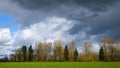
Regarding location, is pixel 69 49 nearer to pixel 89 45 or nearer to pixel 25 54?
pixel 89 45

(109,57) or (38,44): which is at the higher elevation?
(38,44)

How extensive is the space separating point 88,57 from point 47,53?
16774 millimetres

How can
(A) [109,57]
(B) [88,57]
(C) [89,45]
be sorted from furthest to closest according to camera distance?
1. (C) [89,45]
2. (B) [88,57]
3. (A) [109,57]

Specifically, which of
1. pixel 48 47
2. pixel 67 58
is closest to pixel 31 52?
pixel 48 47

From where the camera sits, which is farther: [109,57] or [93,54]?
[93,54]

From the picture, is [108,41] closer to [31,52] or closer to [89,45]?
[89,45]

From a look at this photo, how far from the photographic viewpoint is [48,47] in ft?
288

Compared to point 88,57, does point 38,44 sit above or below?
above

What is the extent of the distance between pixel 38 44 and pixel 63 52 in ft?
38.0

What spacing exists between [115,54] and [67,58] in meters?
19.7

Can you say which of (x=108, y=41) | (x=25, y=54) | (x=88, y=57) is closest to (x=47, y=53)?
(x=25, y=54)

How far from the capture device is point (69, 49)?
8856cm

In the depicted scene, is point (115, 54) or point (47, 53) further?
point (47, 53)

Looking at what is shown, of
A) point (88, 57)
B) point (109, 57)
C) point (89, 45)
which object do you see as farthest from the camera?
point (89, 45)
